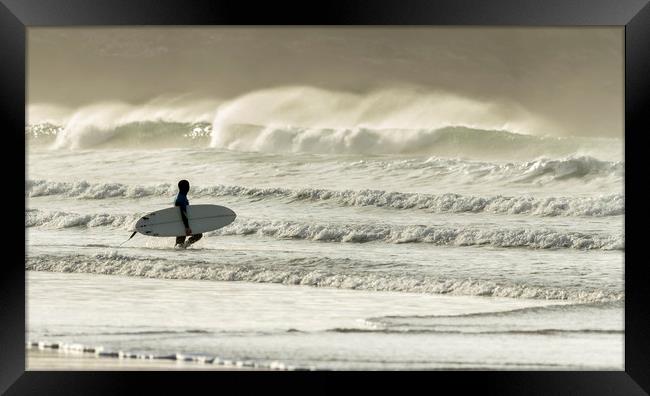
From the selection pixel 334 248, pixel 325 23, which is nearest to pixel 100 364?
pixel 325 23

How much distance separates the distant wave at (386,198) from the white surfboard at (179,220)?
1.33 meters

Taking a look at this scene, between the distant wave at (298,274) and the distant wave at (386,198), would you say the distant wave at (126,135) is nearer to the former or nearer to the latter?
the distant wave at (386,198)

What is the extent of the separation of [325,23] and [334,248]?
4517mm

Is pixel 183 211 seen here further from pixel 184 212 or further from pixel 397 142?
pixel 397 142

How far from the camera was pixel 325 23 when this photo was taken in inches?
169

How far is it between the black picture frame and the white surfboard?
2.94 meters

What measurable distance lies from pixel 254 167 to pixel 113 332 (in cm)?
457

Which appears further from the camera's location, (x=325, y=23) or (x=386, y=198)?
(x=386, y=198)

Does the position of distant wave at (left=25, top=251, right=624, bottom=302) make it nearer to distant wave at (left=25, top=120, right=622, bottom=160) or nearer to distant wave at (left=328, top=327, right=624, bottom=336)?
distant wave at (left=25, top=120, right=622, bottom=160)

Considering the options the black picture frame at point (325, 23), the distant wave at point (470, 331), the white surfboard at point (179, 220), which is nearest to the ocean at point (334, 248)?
the distant wave at point (470, 331)

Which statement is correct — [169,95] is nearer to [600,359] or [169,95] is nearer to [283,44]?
[283,44]

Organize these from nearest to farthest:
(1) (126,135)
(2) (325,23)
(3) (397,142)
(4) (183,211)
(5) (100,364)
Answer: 1. (2) (325,23)
2. (5) (100,364)
3. (4) (183,211)
4. (1) (126,135)
5. (3) (397,142)

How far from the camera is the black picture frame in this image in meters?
4.25

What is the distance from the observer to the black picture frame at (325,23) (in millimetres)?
4250
